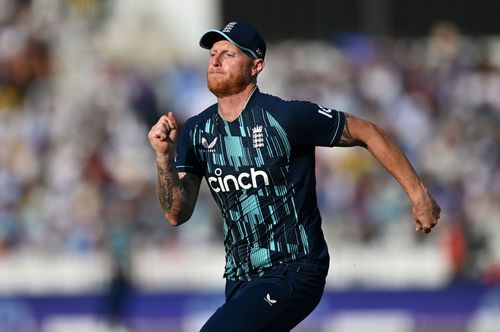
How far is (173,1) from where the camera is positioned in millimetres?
19453

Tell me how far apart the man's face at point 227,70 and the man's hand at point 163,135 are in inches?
13.1

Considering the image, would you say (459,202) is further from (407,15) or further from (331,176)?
(407,15)

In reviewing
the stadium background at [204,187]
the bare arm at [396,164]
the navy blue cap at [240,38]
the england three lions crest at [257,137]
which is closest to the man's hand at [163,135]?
the england three lions crest at [257,137]

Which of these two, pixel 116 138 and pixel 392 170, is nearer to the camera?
pixel 392 170

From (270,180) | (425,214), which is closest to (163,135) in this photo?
(270,180)

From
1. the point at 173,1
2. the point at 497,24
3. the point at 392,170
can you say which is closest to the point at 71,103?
the point at 173,1

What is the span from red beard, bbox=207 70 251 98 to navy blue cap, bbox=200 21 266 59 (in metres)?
0.14

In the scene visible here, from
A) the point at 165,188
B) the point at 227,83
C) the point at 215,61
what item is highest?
the point at 215,61

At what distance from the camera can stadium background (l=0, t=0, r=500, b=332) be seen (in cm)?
1486

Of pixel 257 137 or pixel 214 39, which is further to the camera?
pixel 214 39

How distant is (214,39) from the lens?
667 cm

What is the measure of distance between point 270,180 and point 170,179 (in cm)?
55

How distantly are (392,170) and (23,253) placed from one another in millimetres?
9549

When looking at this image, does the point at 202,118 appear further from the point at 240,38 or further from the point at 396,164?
the point at 396,164
